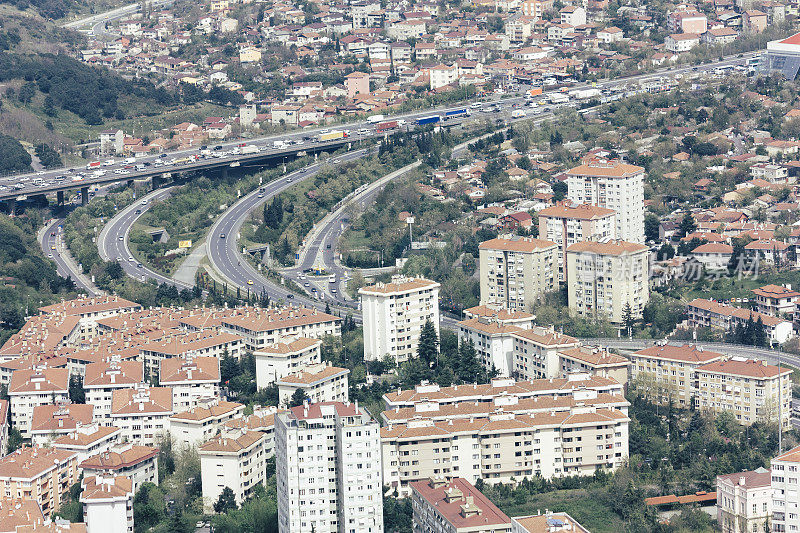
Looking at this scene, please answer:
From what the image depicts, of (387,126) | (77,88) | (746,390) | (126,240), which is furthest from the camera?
(77,88)

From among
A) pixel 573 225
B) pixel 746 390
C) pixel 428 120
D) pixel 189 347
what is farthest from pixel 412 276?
pixel 428 120

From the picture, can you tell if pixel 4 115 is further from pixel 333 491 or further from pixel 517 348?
pixel 333 491

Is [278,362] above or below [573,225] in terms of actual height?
below

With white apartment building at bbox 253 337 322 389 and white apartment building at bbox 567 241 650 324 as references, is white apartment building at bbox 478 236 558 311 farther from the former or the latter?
white apartment building at bbox 253 337 322 389

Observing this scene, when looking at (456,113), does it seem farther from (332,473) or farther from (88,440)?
(332,473)

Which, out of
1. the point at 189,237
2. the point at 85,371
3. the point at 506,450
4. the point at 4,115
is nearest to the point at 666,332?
the point at 506,450

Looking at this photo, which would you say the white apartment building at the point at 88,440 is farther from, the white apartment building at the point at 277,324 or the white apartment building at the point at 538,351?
the white apartment building at the point at 538,351

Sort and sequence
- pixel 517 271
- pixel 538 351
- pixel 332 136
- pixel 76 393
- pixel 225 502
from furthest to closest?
1. pixel 332 136
2. pixel 517 271
3. pixel 76 393
4. pixel 538 351
5. pixel 225 502
